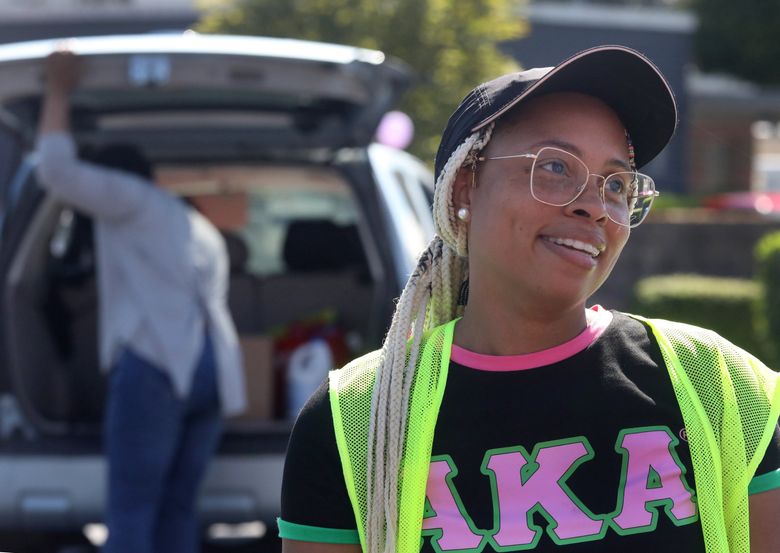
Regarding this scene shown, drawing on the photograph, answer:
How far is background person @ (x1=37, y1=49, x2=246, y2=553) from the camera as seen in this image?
443 cm

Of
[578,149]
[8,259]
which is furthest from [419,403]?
[8,259]

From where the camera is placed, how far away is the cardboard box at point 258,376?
5496 mm

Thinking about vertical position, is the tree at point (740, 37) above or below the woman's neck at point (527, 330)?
below

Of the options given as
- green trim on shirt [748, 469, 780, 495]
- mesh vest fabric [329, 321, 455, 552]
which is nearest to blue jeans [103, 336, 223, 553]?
mesh vest fabric [329, 321, 455, 552]

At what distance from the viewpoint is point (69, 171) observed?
446 cm

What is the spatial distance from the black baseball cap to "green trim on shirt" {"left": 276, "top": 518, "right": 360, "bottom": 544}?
62cm

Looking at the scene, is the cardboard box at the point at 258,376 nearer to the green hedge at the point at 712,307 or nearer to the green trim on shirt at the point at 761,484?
the green trim on shirt at the point at 761,484

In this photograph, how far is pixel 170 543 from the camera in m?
4.62

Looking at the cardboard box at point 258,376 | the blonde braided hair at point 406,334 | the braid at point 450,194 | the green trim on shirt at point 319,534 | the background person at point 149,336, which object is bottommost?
the cardboard box at point 258,376

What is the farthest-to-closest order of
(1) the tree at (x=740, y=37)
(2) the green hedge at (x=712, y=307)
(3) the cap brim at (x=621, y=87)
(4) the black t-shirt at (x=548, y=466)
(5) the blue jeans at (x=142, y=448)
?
(1) the tree at (x=740, y=37) → (2) the green hedge at (x=712, y=307) → (5) the blue jeans at (x=142, y=448) → (3) the cap brim at (x=621, y=87) → (4) the black t-shirt at (x=548, y=466)

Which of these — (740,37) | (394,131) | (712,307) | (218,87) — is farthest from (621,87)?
(740,37)

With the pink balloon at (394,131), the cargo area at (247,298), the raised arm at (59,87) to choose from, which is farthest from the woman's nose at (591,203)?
the pink balloon at (394,131)

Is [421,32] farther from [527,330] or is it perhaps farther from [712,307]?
[527,330]

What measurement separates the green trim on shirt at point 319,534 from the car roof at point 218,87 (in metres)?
2.83
